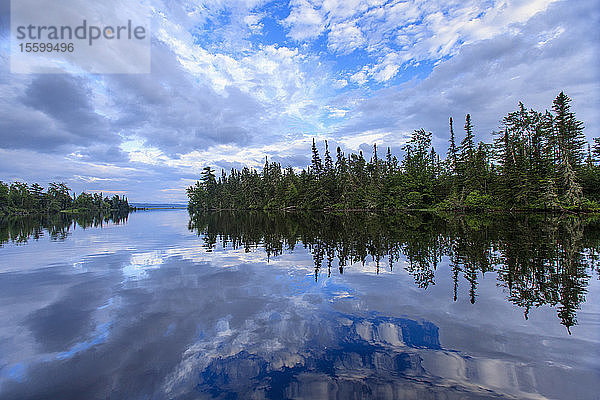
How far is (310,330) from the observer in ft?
18.7

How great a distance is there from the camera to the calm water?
3951 mm

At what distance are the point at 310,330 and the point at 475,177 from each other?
57.2m

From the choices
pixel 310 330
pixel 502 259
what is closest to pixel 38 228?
pixel 310 330

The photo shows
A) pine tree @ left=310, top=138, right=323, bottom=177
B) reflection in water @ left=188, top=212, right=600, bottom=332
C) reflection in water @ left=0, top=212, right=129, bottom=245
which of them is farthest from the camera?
pine tree @ left=310, top=138, right=323, bottom=177

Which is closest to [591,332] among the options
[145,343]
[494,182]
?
[145,343]

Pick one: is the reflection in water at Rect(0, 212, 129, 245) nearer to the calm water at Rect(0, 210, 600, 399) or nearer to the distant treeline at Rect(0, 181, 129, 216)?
the calm water at Rect(0, 210, 600, 399)

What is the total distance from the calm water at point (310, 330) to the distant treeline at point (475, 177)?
37.9 meters

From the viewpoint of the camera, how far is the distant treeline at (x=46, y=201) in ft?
337

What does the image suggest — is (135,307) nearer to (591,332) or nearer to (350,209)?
(591,332)

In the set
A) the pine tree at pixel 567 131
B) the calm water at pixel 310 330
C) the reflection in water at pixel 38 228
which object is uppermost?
the pine tree at pixel 567 131

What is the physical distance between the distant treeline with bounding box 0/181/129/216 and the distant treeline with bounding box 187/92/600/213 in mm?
94964

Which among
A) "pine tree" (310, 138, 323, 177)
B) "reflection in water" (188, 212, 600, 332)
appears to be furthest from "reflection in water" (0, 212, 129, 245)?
"pine tree" (310, 138, 323, 177)

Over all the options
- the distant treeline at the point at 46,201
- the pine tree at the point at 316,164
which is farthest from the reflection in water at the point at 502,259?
the distant treeline at the point at 46,201

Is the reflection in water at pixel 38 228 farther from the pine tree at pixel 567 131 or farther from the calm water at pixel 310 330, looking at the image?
the pine tree at pixel 567 131
